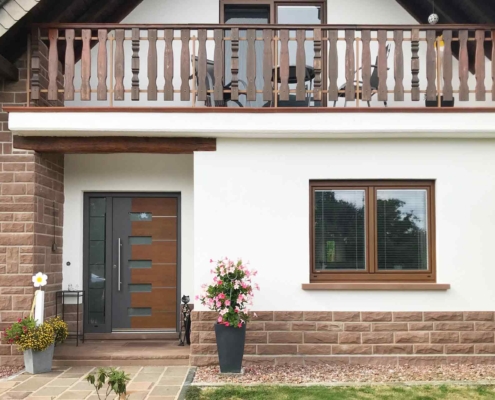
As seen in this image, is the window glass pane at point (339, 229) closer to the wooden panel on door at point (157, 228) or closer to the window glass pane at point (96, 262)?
the wooden panel on door at point (157, 228)

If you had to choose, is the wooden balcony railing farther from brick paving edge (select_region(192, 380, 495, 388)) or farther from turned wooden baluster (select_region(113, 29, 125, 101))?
brick paving edge (select_region(192, 380, 495, 388))

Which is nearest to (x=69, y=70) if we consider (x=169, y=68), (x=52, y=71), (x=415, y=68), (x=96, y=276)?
(x=52, y=71)

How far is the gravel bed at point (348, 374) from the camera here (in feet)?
20.7

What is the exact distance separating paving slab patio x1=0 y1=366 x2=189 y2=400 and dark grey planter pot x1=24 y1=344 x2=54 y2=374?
0.09 m

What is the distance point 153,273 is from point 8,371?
220cm

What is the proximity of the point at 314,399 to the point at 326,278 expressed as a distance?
1.90m

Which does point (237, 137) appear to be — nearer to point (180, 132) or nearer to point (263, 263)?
point (180, 132)

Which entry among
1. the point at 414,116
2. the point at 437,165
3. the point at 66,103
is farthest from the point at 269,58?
the point at 66,103

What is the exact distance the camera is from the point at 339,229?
23.8ft

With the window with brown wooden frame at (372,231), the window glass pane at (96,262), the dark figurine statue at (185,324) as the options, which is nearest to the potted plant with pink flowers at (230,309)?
the window with brown wooden frame at (372,231)

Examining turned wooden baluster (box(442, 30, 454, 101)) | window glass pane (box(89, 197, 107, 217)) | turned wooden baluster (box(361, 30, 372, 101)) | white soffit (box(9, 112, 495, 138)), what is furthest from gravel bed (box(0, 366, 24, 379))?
turned wooden baluster (box(442, 30, 454, 101))

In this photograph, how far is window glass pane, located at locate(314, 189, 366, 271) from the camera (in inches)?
285

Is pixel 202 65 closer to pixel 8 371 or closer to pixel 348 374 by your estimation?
pixel 348 374

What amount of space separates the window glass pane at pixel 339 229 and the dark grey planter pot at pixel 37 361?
3253 millimetres
